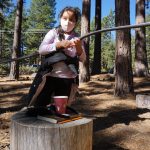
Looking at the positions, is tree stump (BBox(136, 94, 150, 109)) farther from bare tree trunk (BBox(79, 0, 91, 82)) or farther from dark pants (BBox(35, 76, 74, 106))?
bare tree trunk (BBox(79, 0, 91, 82))

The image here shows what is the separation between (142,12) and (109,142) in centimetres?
1146

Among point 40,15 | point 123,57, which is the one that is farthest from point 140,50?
point 40,15

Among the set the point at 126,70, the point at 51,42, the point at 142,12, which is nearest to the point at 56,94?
the point at 51,42

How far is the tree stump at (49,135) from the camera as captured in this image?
3266 mm

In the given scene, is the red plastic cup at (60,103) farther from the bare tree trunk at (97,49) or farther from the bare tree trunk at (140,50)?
the bare tree trunk at (97,49)

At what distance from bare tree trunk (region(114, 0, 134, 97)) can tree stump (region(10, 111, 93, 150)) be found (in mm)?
6286

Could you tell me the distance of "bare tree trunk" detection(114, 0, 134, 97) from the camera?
380 inches

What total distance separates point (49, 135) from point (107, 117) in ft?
14.2

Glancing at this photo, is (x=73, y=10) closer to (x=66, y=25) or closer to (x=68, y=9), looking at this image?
(x=68, y=9)

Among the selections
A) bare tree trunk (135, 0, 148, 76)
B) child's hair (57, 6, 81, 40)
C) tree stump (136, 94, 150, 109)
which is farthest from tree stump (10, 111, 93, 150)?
bare tree trunk (135, 0, 148, 76)

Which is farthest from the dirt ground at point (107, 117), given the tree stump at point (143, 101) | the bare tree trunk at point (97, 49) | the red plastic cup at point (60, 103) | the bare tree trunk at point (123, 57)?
the bare tree trunk at point (97, 49)

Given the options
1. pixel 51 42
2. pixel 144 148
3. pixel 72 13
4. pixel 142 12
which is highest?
pixel 142 12

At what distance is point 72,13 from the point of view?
3699 millimetres

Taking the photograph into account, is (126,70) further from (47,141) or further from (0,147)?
(47,141)
